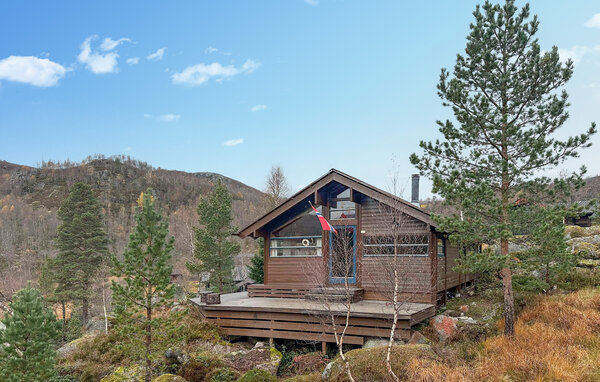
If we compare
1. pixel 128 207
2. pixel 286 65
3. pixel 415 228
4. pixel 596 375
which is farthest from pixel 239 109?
pixel 128 207

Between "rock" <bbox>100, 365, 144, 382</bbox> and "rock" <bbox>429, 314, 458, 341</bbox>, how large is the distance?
7639 mm

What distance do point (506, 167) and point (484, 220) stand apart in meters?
1.49

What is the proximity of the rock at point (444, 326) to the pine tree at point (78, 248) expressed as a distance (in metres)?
20.7

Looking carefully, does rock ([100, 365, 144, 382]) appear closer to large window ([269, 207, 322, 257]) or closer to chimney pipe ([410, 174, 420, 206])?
large window ([269, 207, 322, 257])

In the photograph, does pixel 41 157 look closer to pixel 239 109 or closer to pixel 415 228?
pixel 239 109

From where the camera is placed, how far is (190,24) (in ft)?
63.7

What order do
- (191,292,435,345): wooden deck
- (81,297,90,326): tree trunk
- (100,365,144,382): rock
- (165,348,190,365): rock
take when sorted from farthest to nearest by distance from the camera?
(81,297,90,326): tree trunk
(191,292,435,345): wooden deck
(165,348,190,365): rock
(100,365,144,382): rock

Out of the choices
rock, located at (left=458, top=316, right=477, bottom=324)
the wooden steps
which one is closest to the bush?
the wooden steps

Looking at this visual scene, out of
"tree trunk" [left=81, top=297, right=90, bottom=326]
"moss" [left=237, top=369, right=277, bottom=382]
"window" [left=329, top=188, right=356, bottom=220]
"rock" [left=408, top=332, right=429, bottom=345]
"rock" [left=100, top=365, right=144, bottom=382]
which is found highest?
"window" [left=329, top=188, right=356, bottom=220]

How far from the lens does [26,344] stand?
9430mm

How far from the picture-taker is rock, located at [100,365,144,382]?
9523 mm

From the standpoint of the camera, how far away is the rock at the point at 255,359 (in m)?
10.4

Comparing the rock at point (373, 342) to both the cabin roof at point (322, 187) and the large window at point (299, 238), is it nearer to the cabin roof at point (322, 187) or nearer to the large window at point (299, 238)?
the cabin roof at point (322, 187)

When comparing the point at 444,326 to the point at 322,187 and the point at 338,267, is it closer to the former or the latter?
the point at 338,267
